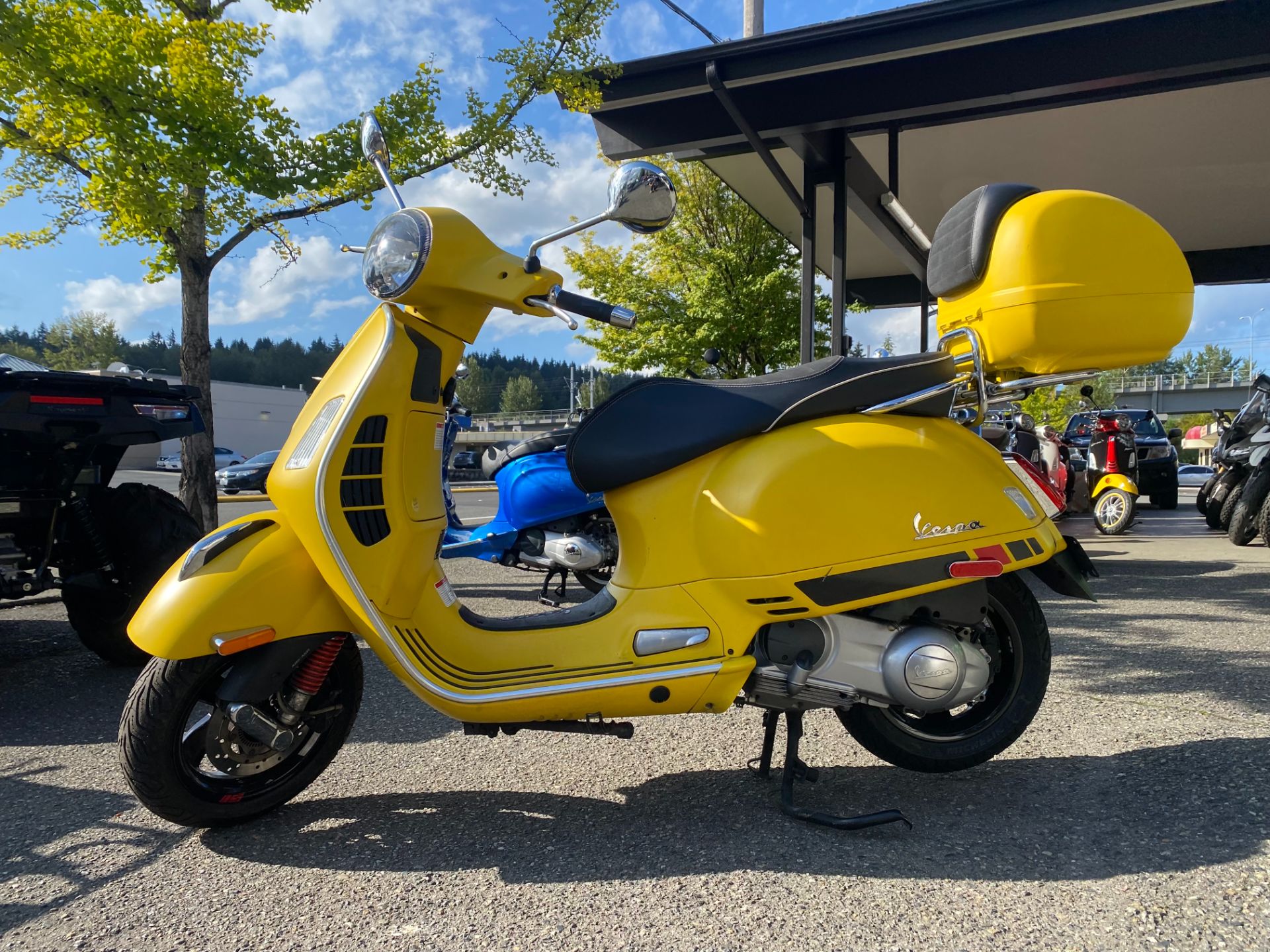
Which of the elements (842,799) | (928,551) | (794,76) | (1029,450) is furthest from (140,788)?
(1029,450)

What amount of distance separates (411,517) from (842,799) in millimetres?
1496

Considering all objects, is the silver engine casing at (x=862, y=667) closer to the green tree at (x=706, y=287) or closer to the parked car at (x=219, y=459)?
the green tree at (x=706, y=287)

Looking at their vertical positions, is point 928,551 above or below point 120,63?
below

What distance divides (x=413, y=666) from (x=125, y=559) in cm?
237

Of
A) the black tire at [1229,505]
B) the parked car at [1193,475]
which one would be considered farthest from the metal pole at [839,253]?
the parked car at [1193,475]

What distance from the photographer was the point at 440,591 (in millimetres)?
2428

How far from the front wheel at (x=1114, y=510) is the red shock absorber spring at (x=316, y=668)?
8.90 m

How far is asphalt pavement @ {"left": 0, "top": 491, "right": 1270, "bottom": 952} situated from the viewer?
176 cm

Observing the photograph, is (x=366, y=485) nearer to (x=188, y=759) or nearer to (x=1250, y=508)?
(x=188, y=759)

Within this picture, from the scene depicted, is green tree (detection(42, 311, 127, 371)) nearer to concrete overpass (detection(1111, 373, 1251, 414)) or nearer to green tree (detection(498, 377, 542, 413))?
green tree (detection(498, 377, 542, 413))

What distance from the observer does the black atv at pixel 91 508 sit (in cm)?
349

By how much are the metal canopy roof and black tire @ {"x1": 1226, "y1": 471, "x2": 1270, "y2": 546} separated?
2.85 meters

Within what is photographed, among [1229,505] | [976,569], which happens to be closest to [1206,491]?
[1229,505]

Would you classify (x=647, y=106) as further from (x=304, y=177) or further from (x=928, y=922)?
(x=928, y=922)
